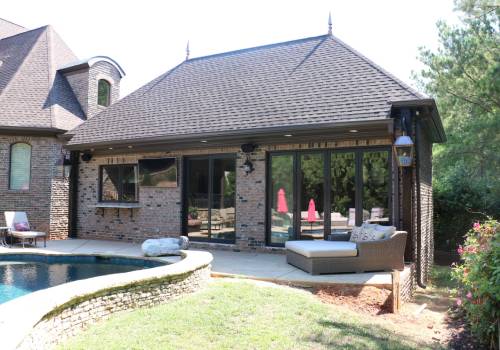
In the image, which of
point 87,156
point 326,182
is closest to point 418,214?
point 326,182

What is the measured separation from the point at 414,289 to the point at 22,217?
10839mm

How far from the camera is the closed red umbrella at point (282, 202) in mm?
10234

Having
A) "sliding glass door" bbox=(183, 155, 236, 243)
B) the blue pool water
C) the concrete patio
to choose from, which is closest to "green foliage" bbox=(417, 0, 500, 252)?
the concrete patio

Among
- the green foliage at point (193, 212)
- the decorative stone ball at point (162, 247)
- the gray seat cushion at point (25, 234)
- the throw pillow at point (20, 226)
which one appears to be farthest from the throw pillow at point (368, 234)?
the throw pillow at point (20, 226)

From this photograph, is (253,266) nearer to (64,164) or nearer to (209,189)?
(209,189)

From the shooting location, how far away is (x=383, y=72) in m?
10.4

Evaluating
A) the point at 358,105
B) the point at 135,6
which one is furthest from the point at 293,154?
the point at 135,6

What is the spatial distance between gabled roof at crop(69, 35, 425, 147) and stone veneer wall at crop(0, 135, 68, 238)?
1363 mm

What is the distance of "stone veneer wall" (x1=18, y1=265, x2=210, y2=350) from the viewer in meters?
3.83

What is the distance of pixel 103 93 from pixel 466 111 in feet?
50.5

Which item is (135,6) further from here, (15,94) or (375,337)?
(375,337)

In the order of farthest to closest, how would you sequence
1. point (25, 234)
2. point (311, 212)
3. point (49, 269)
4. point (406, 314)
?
point (25, 234), point (311, 212), point (49, 269), point (406, 314)

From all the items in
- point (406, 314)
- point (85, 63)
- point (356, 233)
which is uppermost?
point (85, 63)

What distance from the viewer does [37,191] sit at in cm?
1379
